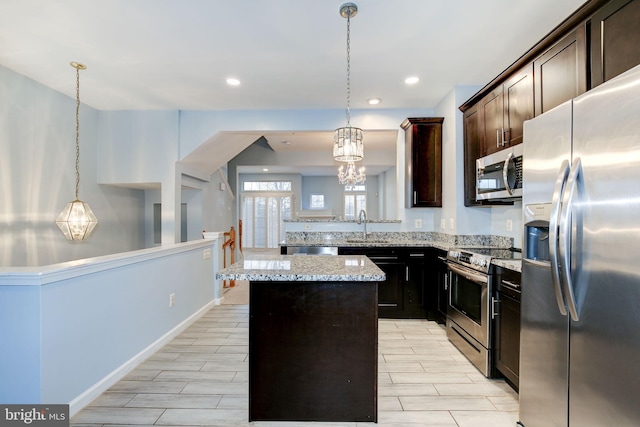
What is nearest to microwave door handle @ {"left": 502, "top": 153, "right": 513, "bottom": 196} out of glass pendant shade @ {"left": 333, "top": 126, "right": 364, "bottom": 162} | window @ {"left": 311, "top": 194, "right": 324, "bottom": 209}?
glass pendant shade @ {"left": 333, "top": 126, "right": 364, "bottom": 162}

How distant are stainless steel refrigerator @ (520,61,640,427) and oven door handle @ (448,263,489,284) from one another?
718 millimetres

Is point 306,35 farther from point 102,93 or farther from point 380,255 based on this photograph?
point 102,93

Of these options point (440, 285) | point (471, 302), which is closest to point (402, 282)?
point (440, 285)

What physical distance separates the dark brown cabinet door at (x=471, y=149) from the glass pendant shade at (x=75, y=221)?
4021 mm

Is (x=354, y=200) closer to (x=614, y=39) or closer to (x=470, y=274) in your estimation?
(x=470, y=274)

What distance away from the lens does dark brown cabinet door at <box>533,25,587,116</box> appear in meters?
1.92

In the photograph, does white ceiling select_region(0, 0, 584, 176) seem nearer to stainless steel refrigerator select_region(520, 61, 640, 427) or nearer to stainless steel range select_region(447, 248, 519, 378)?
stainless steel refrigerator select_region(520, 61, 640, 427)

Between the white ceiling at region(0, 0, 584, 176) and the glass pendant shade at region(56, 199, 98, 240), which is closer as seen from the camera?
the white ceiling at region(0, 0, 584, 176)

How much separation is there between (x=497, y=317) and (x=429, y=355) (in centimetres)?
78

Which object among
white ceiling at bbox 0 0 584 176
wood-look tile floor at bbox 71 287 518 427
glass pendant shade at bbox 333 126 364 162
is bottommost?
wood-look tile floor at bbox 71 287 518 427

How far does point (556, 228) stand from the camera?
1.39 metres

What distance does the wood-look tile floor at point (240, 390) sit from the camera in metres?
1.92

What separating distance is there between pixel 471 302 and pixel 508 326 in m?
0.46

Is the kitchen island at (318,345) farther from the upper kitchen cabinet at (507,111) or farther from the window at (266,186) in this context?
the window at (266,186)
